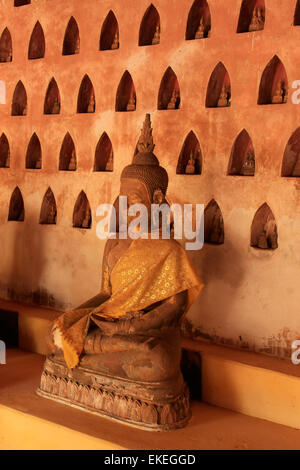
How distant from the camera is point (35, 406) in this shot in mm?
4223

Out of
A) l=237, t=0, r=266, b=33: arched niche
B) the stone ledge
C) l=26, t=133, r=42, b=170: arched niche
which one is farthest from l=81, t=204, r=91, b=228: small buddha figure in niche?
l=237, t=0, r=266, b=33: arched niche

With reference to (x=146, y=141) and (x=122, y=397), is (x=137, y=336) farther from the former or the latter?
(x=146, y=141)

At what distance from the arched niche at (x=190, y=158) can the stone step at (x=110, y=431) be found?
6.01 feet

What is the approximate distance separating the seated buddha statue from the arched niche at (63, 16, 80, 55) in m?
1.99

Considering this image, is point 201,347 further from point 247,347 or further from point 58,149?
point 58,149

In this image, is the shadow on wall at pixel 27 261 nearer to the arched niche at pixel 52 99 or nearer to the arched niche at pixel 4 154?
the arched niche at pixel 4 154

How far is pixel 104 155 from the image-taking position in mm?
5664

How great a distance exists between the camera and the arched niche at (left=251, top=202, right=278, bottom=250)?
15.3 ft

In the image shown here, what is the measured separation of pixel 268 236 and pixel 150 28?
208 cm

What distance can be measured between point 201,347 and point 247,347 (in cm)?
35

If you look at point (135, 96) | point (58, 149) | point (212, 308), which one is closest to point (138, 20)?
point (135, 96)

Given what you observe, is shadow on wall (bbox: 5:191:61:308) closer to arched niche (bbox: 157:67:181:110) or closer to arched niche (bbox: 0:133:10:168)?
arched niche (bbox: 0:133:10:168)

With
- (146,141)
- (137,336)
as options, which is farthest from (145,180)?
(137,336)

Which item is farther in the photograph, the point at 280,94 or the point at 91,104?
the point at 91,104
